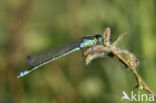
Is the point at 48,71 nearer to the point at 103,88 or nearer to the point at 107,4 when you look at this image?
the point at 103,88

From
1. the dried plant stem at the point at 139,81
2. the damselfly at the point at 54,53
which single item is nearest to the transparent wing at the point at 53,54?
the damselfly at the point at 54,53

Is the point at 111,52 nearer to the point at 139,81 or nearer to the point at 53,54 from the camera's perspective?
the point at 139,81

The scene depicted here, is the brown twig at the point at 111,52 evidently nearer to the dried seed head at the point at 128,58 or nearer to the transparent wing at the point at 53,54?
the dried seed head at the point at 128,58

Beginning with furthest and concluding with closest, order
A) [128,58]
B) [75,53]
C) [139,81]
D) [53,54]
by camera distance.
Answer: [75,53], [53,54], [128,58], [139,81]

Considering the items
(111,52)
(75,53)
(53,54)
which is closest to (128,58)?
(111,52)

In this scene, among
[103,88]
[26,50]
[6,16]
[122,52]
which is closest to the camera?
[122,52]

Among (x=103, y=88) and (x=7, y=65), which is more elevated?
(x=7, y=65)

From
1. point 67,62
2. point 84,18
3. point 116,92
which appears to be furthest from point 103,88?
point 84,18
